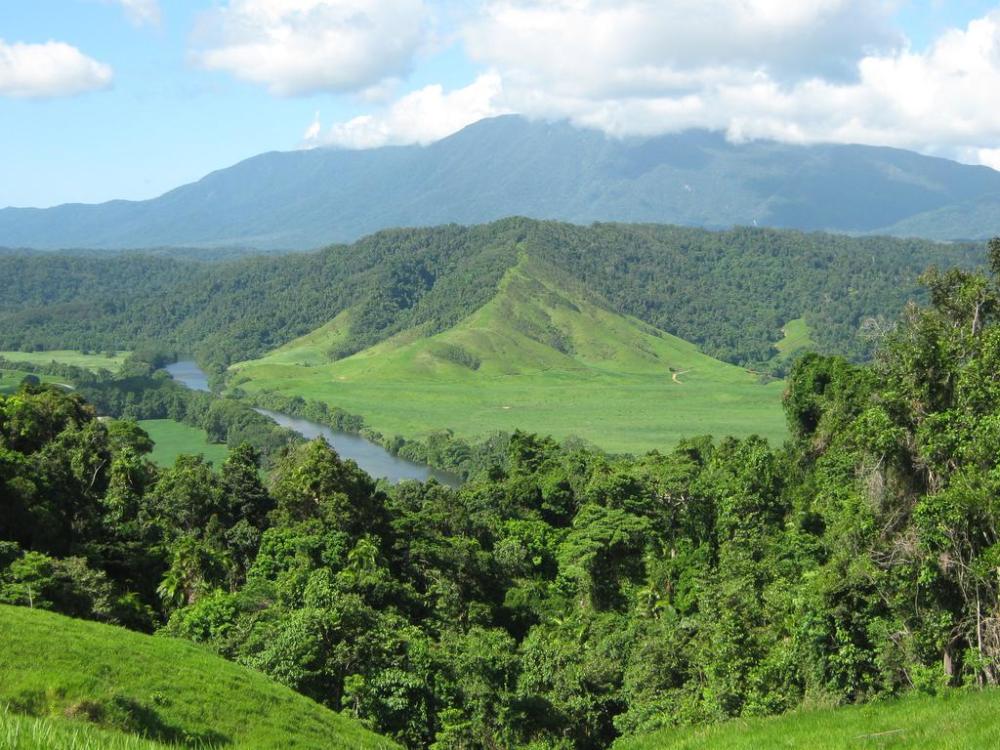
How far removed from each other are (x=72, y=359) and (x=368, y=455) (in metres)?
99.7

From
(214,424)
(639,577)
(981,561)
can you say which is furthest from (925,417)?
(214,424)

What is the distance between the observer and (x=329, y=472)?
3603 cm

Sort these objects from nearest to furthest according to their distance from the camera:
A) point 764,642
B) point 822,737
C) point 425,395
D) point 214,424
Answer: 1. point 822,737
2. point 764,642
3. point 214,424
4. point 425,395

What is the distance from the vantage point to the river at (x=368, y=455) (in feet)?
303

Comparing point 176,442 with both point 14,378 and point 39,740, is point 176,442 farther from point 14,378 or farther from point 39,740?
point 39,740

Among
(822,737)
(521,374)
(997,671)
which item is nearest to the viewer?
(822,737)

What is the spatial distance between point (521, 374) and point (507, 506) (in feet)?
356

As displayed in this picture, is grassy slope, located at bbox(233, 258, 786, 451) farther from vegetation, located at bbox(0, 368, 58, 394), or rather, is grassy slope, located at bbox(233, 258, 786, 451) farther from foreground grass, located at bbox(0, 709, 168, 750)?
foreground grass, located at bbox(0, 709, 168, 750)

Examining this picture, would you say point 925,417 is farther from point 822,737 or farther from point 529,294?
point 529,294

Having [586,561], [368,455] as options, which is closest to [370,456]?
[368,455]

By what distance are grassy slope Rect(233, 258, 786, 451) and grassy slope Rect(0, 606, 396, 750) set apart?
290ft

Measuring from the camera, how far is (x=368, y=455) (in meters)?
104

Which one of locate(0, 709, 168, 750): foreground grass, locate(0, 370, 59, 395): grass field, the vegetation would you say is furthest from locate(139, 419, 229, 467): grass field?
locate(0, 709, 168, 750): foreground grass

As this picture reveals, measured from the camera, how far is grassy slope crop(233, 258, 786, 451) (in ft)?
397
